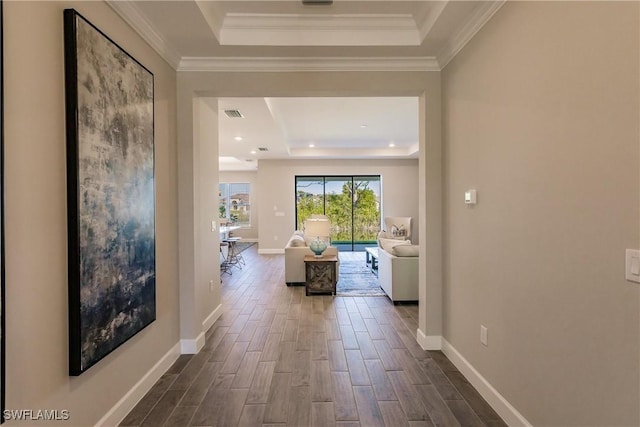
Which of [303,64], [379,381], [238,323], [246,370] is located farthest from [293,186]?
[379,381]

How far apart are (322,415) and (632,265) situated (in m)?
1.81

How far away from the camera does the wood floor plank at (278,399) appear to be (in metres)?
1.95

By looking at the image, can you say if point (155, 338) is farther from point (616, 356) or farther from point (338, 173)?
point (338, 173)

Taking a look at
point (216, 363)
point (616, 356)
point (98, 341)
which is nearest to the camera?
point (616, 356)

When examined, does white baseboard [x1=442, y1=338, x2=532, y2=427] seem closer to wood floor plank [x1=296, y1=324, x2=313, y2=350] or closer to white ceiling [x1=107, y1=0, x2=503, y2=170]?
wood floor plank [x1=296, y1=324, x2=313, y2=350]

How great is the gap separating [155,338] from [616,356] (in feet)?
9.04

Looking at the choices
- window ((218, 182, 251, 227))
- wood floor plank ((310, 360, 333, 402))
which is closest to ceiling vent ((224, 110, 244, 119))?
wood floor plank ((310, 360, 333, 402))

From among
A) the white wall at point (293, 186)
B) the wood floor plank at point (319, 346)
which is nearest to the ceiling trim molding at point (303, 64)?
the wood floor plank at point (319, 346)

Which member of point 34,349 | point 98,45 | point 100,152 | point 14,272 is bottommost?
point 34,349

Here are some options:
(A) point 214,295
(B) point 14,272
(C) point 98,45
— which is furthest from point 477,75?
(A) point 214,295

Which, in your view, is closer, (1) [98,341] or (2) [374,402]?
(1) [98,341]

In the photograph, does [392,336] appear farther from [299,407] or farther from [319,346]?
[299,407]

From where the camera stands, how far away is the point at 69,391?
1.52 meters

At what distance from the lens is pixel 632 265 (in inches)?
44.9
